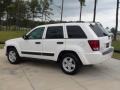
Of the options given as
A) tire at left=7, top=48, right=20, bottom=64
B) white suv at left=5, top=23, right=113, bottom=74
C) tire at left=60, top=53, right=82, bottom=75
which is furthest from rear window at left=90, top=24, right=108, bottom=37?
tire at left=7, top=48, right=20, bottom=64

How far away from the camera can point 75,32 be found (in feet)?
27.0

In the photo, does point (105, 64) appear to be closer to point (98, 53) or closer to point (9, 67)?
point (98, 53)

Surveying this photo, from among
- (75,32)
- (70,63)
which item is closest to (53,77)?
(70,63)

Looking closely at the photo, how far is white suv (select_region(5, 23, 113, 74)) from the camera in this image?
783 centimetres

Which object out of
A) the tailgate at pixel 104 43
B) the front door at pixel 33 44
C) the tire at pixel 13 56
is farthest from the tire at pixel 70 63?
the tire at pixel 13 56

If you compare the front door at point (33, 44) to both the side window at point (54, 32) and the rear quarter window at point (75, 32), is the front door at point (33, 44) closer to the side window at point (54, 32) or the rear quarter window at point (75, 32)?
the side window at point (54, 32)

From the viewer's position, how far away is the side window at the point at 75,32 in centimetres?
806

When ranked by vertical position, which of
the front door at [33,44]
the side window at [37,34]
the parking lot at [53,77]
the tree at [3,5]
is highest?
the tree at [3,5]

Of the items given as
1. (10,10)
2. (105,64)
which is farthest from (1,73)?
(10,10)

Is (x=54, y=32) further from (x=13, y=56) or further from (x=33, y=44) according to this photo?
(x=13, y=56)

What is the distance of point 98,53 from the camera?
7.77 metres

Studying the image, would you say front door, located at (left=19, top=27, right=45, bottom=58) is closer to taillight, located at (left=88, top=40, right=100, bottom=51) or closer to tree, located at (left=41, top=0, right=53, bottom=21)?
taillight, located at (left=88, top=40, right=100, bottom=51)

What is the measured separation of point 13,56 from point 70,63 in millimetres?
3087

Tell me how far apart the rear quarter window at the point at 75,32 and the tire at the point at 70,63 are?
65 cm
